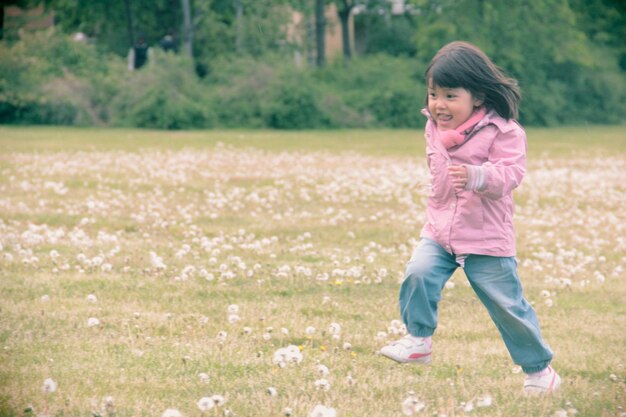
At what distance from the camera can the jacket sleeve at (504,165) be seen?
4.58 m

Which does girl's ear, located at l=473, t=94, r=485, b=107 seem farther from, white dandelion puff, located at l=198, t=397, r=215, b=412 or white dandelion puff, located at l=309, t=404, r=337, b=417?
white dandelion puff, located at l=198, t=397, r=215, b=412

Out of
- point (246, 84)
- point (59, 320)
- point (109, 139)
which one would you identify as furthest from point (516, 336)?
point (246, 84)

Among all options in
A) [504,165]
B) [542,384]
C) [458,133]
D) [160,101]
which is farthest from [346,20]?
[542,384]

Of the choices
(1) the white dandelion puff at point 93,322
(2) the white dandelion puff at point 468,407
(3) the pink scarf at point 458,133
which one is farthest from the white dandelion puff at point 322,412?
(1) the white dandelion puff at point 93,322

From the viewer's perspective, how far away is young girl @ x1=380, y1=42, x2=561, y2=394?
481cm

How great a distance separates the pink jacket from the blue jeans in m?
0.09

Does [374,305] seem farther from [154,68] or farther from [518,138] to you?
[154,68]

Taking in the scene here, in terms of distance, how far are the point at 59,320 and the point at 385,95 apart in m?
31.7

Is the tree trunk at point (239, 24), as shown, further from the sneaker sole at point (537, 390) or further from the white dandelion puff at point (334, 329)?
the sneaker sole at point (537, 390)

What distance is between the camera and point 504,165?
15.4 feet

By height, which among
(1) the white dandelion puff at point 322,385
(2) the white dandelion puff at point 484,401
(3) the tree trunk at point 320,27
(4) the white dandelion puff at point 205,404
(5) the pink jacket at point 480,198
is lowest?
(2) the white dandelion puff at point 484,401

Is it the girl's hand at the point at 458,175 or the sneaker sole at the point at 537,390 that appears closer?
the girl's hand at the point at 458,175

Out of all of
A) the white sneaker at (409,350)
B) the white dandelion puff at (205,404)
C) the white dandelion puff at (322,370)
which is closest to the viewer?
the white dandelion puff at (205,404)

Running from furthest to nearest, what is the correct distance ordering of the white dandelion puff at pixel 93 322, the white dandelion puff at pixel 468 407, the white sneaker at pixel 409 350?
the white dandelion puff at pixel 93 322, the white sneaker at pixel 409 350, the white dandelion puff at pixel 468 407
